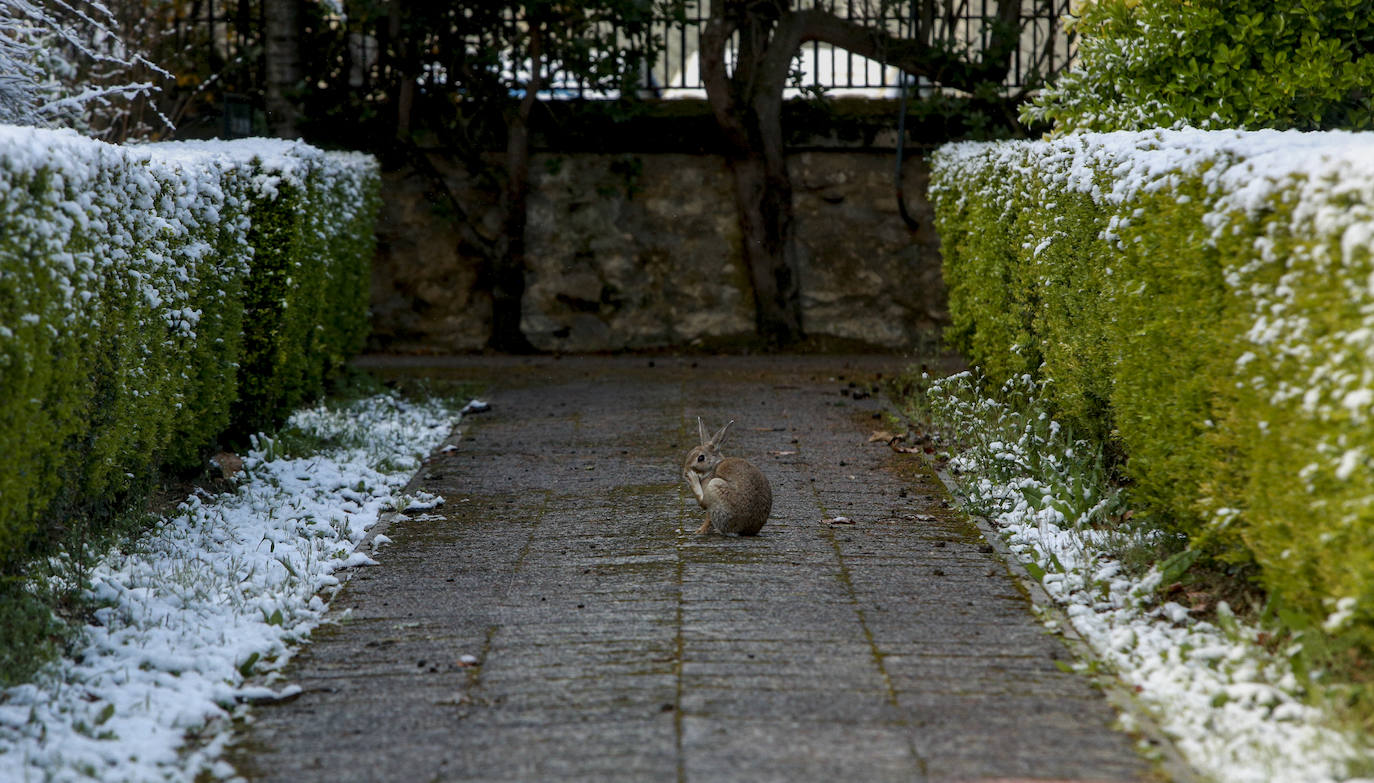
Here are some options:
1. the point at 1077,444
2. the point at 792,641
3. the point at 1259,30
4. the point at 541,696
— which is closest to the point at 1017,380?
the point at 1077,444

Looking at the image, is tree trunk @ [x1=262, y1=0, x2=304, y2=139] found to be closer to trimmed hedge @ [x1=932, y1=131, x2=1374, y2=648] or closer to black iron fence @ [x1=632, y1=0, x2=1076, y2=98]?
black iron fence @ [x1=632, y1=0, x2=1076, y2=98]

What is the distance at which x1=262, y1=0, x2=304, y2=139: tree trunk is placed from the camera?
1207 centimetres

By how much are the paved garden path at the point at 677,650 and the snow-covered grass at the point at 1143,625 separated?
18 cm

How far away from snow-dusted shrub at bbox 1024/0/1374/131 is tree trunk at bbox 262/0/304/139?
7.08 meters

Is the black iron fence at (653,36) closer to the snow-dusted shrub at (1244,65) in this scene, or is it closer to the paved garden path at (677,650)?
the snow-dusted shrub at (1244,65)

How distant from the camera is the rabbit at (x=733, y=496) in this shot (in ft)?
20.2

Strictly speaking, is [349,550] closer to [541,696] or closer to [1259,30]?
[541,696]

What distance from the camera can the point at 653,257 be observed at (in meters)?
13.0

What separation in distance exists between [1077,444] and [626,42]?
7190 millimetres

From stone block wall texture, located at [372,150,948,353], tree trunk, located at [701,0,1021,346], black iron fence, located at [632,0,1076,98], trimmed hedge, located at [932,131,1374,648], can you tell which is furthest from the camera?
stone block wall texture, located at [372,150,948,353]

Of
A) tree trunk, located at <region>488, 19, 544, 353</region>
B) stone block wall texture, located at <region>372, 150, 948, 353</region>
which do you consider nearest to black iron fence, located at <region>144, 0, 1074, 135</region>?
tree trunk, located at <region>488, 19, 544, 353</region>

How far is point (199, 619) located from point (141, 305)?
62.6 inches

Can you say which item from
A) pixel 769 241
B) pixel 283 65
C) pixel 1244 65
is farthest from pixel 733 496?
pixel 283 65

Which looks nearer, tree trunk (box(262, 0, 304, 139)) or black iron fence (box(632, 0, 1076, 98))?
tree trunk (box(262, 0, 304, 139))
